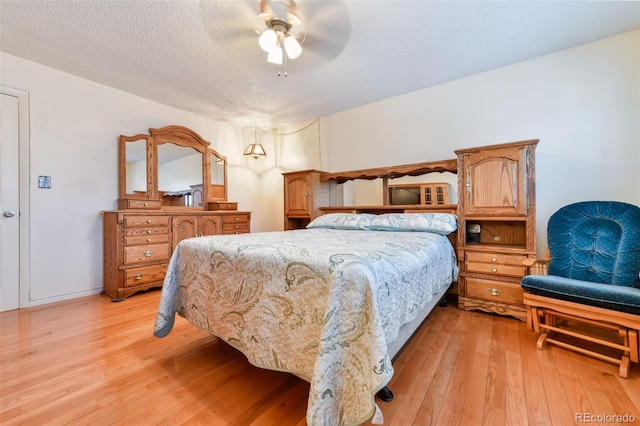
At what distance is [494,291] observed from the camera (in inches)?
89.7

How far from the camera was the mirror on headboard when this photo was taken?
3264mm

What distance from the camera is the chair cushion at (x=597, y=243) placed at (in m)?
1.81

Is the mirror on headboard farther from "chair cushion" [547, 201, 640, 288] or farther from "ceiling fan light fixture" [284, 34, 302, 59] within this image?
"chair cushion" [547, 201, 640, 288]

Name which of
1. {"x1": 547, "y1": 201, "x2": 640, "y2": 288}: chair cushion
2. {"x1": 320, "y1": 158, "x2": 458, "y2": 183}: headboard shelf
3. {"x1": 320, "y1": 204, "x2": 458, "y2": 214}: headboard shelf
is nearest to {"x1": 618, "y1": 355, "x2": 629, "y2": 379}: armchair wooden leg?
{"x1": 547, "y1": 201, "x2": 640, "y2": 288}: chair cushion

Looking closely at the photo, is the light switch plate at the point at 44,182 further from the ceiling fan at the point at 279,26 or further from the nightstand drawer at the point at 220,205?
the ceiling fan at the point at 279,26

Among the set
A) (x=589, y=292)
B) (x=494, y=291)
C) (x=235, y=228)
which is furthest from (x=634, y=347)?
(x=235, y=228)

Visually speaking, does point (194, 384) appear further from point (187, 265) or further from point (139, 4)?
point (139, 4)

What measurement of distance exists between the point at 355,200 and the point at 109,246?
3.06m

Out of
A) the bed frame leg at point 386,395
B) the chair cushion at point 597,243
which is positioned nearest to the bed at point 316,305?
the bed frame leg at point 386,395

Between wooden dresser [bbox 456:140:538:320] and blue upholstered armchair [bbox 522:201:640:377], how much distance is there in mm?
191

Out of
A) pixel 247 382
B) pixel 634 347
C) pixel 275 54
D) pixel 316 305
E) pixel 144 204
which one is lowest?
pixel 247 382

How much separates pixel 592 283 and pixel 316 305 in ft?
6.30

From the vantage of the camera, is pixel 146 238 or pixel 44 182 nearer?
pixel 44 182

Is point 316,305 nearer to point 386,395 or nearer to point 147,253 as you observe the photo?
point 386,395
